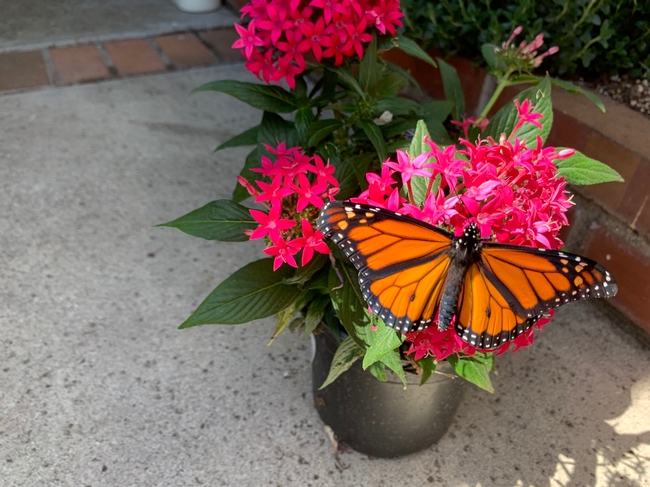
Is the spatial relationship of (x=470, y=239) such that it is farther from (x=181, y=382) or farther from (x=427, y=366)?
(x=181, y=382)

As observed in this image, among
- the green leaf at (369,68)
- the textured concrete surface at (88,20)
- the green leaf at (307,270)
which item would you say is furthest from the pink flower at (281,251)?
the textured concrete surface at (88,20)

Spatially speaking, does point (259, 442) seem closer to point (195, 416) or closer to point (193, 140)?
point (195, 416)

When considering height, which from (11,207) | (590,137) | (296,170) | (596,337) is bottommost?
(11,207)

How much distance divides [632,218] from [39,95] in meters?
2.11

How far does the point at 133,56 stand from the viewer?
8.13 ft

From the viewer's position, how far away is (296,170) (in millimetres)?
801

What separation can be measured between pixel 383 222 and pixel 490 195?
147mm

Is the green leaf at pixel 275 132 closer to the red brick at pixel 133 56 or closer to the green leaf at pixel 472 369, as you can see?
the green leaf at pixel 472 369

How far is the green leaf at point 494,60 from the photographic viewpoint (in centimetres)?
118

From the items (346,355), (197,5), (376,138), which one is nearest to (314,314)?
(346,355)

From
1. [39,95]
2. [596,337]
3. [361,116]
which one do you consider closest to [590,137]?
[596,337]

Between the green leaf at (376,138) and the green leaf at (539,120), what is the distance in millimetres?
232

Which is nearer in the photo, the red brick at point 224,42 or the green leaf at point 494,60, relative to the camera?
the green leaf at point 494,60

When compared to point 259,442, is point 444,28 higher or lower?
higher
